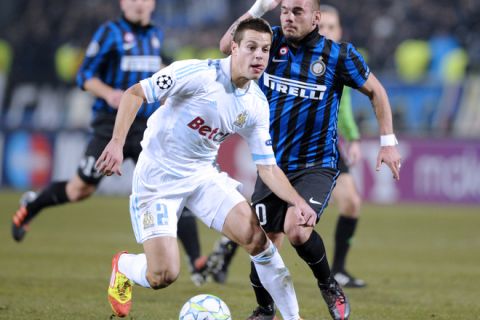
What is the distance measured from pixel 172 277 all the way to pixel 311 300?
5.86 ft

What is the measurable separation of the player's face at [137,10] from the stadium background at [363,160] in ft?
7.74

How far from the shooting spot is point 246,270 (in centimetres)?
916

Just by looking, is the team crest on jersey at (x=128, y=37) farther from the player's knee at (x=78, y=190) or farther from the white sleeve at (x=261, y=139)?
the white sleeve at (x=261, y=139)

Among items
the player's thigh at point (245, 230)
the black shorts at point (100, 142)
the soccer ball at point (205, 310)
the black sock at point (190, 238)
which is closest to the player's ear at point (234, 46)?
the player's thigh at point (245, 230)

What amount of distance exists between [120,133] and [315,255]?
1.48 metres

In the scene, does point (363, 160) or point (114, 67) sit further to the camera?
point (363, 160)

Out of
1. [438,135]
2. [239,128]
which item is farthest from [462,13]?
[239,128]

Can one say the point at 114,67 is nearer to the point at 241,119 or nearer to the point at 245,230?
the point at 241,119

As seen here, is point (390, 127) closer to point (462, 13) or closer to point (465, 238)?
point (465, 238)

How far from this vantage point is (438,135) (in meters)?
15.9

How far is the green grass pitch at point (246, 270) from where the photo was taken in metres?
6.63

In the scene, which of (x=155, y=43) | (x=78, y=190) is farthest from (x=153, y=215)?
(x=155, y=43)

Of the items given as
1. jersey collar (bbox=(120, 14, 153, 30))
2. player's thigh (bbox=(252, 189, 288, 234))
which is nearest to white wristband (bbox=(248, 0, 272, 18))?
player's thigh (bbox=(252, 189, 288, 234))

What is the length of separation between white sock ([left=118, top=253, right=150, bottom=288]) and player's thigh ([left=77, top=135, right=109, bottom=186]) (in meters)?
2.57
